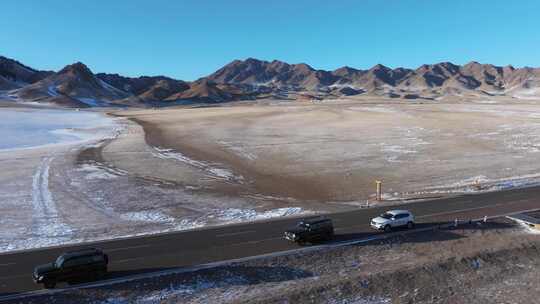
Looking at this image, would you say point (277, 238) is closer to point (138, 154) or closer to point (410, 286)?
point (410, 286)

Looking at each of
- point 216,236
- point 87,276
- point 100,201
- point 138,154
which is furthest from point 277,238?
point 138,154

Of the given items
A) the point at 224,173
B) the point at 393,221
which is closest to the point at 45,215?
the point at 224,173

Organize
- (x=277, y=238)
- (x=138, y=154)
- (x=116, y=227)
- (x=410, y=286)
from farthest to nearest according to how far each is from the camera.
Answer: (x=138, y=154)
(x=116, y=227)
(x=277, y=238)
(x=410, y=286)

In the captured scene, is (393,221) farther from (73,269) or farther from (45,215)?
(45,215)

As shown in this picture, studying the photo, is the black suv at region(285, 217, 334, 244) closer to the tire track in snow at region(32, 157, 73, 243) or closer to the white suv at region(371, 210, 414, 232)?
the white suv at region(371, 210, 414, 232)

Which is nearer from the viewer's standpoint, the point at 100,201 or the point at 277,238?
the point at 277,238
